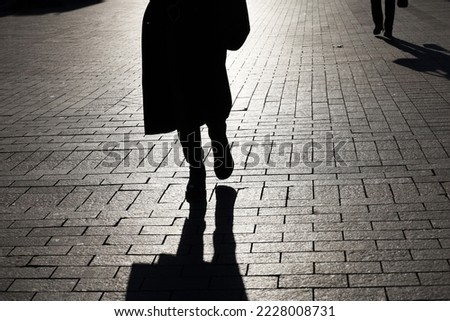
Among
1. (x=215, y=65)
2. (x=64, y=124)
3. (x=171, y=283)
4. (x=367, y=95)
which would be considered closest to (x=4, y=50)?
(x=64, y=124)

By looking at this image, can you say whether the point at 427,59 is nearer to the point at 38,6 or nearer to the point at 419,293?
the point at 419,293

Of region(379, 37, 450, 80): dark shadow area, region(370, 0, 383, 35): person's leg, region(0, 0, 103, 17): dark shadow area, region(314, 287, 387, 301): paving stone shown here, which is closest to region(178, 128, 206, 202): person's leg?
region(314, 287, 387, 301): paving stone

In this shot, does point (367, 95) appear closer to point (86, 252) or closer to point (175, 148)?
point (175, 148)

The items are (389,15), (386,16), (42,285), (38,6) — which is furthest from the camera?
(38,6)

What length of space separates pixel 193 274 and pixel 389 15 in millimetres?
9540

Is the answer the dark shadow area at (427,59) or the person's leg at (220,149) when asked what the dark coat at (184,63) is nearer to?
the person's leg at (220,149)

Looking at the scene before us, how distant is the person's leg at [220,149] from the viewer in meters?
5.75

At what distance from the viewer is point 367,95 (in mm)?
8703

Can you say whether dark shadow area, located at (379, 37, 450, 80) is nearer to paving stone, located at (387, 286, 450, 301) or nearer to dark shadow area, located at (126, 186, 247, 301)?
dark shadow area, located at (126, 186, 247, 301)

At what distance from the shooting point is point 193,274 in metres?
4.34

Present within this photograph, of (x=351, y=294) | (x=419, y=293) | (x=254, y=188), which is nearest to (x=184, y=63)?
(x=254, y=188)

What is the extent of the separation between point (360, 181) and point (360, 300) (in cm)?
196

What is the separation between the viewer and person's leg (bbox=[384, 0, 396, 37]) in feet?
41.9

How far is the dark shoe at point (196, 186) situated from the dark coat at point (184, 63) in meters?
0.33
